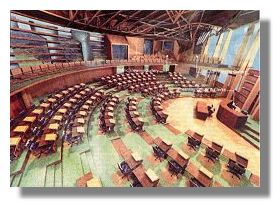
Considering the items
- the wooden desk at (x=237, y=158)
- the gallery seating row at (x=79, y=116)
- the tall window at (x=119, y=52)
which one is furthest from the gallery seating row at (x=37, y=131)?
the wooden desk at (x=237, y=158)

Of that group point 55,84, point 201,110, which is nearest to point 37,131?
point 55,84

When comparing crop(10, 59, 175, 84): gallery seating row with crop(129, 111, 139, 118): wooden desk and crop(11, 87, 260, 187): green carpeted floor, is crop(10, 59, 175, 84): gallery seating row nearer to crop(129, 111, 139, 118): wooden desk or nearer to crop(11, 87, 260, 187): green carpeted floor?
crop(11, 87, 260, 187): green carpeted floor

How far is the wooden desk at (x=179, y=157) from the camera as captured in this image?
23.0 ft

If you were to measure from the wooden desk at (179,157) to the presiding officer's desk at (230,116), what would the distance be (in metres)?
4.08

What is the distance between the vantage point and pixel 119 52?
1502cm

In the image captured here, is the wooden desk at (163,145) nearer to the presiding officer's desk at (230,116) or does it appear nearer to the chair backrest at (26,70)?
the presiding officer's desk at (230,116)

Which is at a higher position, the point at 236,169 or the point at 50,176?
the point at 236,169

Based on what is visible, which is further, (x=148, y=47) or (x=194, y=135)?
(x=148, y=47)

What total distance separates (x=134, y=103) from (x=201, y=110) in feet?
12.3

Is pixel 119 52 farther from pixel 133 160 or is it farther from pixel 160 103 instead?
pixel 133 160

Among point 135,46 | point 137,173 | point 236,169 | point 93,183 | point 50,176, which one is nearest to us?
point 93,183

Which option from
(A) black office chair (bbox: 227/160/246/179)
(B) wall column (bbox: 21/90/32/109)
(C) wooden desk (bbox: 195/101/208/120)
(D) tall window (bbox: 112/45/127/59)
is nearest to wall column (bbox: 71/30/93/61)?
(D) tall window (bbox: 112/45/127/59)
